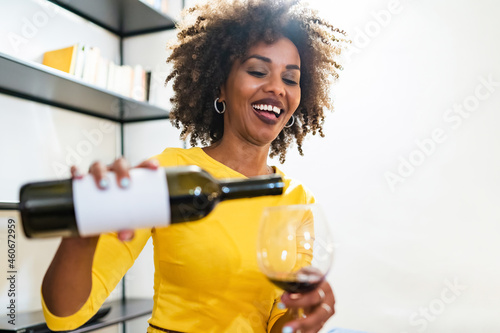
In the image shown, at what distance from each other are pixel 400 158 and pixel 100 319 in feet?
6.05

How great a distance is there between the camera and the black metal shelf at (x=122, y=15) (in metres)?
2.49

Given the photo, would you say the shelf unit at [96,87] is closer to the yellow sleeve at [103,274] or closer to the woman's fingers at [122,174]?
the yellow sleeve at [103,274]

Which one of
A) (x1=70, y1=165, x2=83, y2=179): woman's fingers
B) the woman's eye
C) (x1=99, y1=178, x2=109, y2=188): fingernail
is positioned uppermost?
the woman's eye

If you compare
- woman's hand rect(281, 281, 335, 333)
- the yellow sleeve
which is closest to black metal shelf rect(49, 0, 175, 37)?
the yellow sleeve

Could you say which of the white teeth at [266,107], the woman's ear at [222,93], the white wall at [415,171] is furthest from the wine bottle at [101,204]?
the white wall at [415,171]

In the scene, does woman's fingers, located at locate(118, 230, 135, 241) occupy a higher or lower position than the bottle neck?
lower

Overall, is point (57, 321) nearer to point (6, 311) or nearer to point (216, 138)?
point (216, 138)

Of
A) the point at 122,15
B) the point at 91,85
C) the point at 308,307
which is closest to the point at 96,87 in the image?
the point at 91,85

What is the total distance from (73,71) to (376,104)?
1.68 metres

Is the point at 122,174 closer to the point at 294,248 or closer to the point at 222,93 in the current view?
the point at 294,248

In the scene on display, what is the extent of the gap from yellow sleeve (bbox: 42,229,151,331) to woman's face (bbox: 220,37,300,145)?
415 mm

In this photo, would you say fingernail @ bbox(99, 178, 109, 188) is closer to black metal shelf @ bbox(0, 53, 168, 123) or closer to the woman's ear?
the woman's ear

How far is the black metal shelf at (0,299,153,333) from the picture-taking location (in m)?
1.80

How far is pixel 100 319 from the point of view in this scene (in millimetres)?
2188
